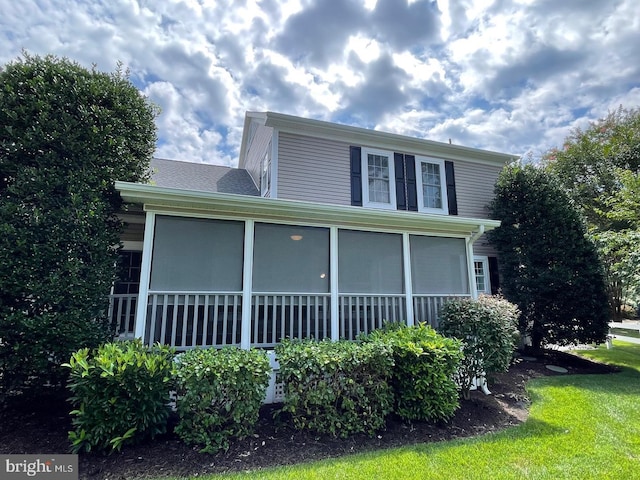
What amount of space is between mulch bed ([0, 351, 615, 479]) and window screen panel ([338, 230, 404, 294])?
7.62ft

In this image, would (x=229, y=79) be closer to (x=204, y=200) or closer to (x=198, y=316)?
(x=204, y=200)

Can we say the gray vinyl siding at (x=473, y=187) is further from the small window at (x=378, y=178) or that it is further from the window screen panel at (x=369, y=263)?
the window screen panel at (x=369, y=263)

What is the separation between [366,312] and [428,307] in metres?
→ 1.36

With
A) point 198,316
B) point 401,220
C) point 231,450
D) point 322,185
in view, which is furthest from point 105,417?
point 322,185

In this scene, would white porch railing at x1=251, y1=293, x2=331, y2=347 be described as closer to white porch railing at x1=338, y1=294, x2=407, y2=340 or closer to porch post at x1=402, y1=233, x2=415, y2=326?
white porch railing at x1=338, y1=294, x2=407, y2=340

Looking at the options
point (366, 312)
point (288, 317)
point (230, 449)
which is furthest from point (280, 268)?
point (230, 449)

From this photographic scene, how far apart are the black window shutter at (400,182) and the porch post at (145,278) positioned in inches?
266

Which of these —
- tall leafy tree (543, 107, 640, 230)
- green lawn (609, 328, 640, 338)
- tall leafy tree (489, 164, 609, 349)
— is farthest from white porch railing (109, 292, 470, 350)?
green lawn (609, 328, 640, 338)

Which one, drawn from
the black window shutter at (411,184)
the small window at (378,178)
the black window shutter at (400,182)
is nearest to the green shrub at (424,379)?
the small window at (378,178)

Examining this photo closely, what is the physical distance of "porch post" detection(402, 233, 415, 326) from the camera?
6109mm

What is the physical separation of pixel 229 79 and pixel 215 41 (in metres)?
1.60

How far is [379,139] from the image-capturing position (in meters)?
9.49

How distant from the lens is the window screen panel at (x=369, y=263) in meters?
6.08

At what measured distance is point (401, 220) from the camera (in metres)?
5.97
